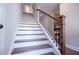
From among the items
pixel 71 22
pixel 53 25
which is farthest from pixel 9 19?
pixel 71 22

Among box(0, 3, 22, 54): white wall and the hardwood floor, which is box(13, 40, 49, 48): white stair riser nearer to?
box(0, 3, 22, 54): white wall

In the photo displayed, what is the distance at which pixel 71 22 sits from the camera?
1.44 metres

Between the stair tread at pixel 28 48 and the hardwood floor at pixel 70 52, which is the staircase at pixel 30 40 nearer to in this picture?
the stair tread at pixel 28 48

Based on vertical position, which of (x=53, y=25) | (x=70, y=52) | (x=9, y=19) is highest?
(x=9, y=19)

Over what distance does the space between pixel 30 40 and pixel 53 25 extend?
1.29 feet

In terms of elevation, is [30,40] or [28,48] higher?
[30,40]

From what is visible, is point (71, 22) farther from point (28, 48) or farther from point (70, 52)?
point (28, 48)

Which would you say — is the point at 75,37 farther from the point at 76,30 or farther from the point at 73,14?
the point at 73,14

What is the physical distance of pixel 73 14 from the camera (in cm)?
143

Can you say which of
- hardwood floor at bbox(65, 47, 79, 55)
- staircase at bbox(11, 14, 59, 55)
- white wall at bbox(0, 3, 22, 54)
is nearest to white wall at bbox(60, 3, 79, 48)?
hardwood floor at bbox(65, 47, 79, 55)

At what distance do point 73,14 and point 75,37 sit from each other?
1.05 ft

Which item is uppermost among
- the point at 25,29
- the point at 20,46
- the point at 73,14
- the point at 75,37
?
the point at 73,14
